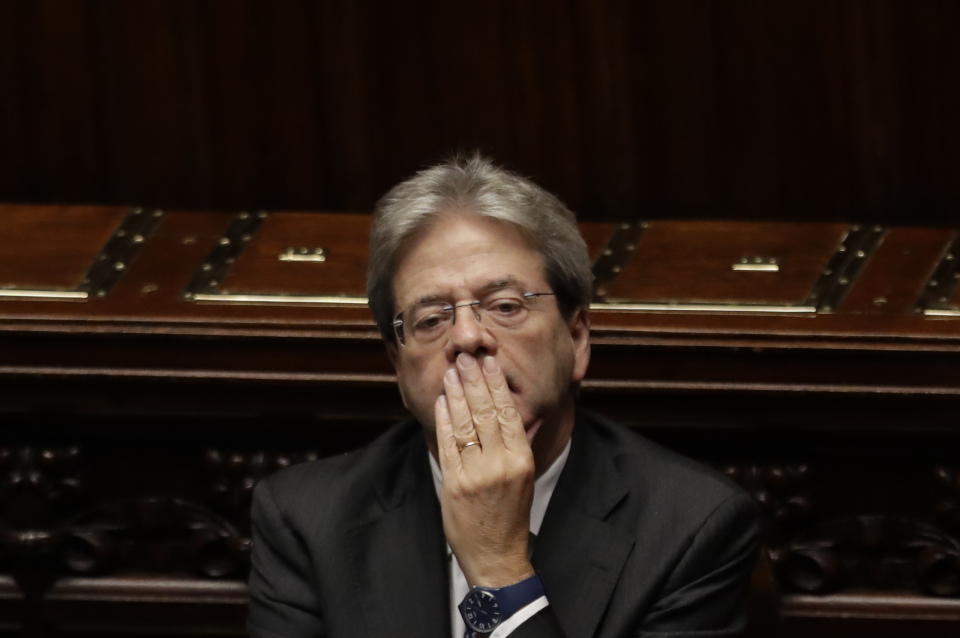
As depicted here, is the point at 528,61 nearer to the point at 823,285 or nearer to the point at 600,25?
the point at 600,25

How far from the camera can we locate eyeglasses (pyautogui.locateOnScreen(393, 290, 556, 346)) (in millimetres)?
2598

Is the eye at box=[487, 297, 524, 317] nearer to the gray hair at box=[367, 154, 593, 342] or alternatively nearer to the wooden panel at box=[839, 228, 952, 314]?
the gray hair at box=[367, 154, 593, 342]

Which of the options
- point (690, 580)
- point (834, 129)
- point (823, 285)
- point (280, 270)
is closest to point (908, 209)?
point (834, 129)

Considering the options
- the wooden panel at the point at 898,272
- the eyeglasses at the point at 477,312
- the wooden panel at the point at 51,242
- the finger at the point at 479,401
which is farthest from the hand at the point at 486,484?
the wooden panel at the point at 51,242

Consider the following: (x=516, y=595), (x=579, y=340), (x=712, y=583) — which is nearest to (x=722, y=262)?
(x=579, y=340)

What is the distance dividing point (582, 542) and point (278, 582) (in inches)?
20.1

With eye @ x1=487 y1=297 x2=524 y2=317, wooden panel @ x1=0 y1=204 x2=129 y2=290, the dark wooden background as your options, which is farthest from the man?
the dark wooden background

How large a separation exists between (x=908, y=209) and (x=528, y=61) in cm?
104

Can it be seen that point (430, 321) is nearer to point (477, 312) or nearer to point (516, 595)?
point (477, 312)

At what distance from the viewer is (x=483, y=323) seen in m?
2.59

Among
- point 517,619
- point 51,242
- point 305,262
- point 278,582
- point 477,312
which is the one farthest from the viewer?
point 51,242

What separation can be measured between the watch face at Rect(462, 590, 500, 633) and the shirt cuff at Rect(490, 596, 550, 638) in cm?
1

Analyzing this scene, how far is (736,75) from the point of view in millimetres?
4219

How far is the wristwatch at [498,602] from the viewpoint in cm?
239
